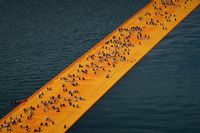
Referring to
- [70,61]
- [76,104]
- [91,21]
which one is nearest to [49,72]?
[70,61]

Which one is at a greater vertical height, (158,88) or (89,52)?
(89,52)

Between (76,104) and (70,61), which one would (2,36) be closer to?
(70,61)

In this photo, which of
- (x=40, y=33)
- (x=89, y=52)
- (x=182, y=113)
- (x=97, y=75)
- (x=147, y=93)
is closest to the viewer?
(x=182, y=113)

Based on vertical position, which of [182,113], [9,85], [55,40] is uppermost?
[55,40]

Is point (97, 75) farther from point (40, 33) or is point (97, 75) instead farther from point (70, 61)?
point (40, 33)

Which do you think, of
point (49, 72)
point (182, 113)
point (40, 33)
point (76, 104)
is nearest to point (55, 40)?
point (40, 33)

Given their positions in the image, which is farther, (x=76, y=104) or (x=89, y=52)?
(x=89, y=52)

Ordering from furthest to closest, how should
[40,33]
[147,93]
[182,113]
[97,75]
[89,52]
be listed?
[40,33] → [89,52] → [97,75] → [147,93] → [182,113]
